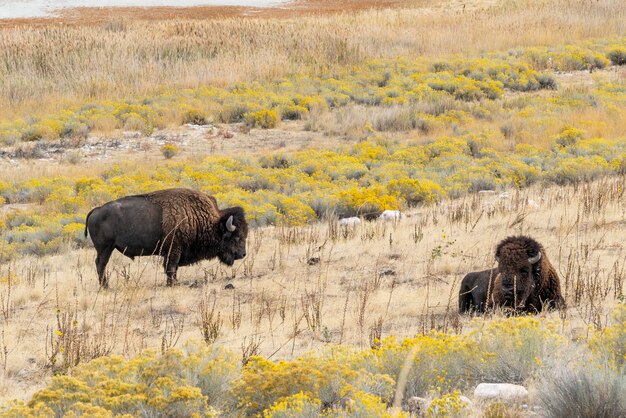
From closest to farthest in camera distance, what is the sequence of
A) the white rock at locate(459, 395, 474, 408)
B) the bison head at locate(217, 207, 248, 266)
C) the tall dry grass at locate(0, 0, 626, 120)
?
the white rock at locate(459, 395, 474, 408) → the bison head at locate(217, 207, 248, 266) → the tall dry grass at locate(0, 0, 626, 120)

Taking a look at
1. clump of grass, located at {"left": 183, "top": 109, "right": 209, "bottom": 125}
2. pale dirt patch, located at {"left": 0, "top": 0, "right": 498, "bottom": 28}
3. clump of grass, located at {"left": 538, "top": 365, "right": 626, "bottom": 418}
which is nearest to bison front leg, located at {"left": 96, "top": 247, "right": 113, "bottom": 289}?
clump of grass, located at {"left": 538, "top": 365, "right": 626, "bottom": 418}

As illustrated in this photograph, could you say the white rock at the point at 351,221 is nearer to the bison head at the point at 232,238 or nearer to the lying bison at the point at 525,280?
the bison head at the point at 232,238

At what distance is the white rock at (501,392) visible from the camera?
565 centimetres

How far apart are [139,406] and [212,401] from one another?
584mm

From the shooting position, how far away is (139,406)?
5.38 m

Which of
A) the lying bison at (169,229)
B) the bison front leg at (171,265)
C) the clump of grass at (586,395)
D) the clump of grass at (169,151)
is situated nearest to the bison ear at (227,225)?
the lying bison at (169,229)

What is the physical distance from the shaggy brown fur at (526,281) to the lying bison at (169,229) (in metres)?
3.96

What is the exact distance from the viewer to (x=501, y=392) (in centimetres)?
571

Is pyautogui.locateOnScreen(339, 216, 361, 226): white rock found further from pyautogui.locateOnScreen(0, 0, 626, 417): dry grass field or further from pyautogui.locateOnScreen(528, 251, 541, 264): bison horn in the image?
pyautogui.locateOnScreen(528, 251, 541, 264): bison horn

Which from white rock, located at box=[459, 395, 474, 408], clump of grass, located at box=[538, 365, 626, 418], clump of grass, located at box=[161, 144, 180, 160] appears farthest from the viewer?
clump of grass, located at box=[161, 144, 180, 160]

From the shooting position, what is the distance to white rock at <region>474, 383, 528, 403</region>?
5652 mm

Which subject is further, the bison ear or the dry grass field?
the bison ear

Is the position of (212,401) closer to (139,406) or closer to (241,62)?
(139,406)

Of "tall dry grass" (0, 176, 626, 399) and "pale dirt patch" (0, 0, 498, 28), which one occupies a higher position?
"pale dirt patch" (0, 0, 498, 28)
